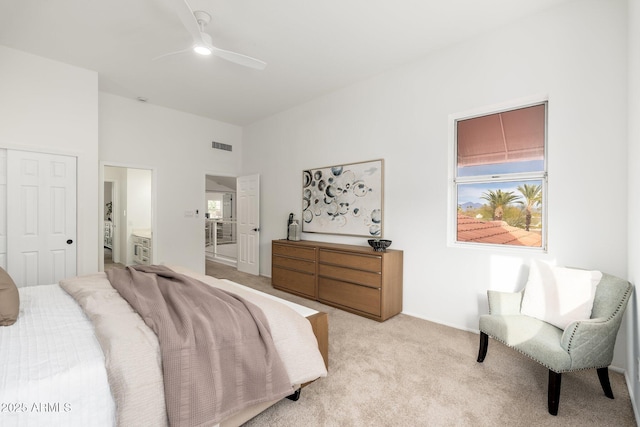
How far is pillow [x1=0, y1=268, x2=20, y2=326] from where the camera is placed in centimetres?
156

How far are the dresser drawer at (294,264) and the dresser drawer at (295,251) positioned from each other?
0.06 metres

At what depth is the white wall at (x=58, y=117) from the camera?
3166 mm

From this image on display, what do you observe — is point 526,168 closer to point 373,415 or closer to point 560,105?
point 560,105

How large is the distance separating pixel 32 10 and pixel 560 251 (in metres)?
5.08

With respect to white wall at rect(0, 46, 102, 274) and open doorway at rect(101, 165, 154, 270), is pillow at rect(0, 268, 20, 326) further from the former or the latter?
open doorway at rect(101, 165, 154, 270)

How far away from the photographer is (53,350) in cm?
130

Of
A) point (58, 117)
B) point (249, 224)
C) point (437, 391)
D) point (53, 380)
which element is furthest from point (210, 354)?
point (249, 224)

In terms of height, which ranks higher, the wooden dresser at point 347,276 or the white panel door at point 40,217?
the white panel door at point 40,217

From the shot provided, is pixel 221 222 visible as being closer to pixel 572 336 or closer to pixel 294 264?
pixel 294 264

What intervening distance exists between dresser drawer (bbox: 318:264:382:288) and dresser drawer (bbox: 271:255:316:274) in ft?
0.50

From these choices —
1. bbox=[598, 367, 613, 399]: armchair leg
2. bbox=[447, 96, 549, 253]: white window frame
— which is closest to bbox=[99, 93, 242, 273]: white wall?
bbox=[447, 96, 549, 253]: white window frame

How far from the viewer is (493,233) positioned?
2992 mm

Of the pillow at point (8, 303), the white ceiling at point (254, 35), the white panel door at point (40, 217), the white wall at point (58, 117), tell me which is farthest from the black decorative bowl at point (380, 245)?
the white panel door at point (40, 217)

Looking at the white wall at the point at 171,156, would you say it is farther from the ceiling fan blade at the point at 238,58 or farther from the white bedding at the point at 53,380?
the white bedding at the point at 53,380
